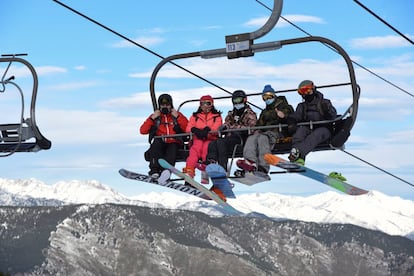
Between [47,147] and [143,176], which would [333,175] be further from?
[47,147]

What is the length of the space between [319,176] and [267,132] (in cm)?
145

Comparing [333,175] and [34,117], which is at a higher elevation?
[34,117]

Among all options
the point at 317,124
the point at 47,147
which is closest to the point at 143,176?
the point at 47,147

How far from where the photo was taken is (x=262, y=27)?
44.9 feet

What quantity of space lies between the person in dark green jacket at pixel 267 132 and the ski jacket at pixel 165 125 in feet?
4.65

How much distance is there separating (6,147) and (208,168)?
12.9ft

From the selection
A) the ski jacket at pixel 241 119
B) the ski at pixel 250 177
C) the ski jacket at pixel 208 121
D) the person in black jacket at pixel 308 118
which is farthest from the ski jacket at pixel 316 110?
the ski jacket at pixel 208 121

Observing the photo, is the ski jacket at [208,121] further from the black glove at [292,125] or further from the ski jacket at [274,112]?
the black glove at [292,125]

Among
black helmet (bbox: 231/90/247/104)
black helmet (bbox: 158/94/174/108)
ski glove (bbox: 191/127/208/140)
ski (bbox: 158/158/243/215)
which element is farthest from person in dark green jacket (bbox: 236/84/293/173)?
black helmet (bbox: 158/94/174/108)

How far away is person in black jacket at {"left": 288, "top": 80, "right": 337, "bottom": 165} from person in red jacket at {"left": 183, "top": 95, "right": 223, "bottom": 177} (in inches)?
60.1

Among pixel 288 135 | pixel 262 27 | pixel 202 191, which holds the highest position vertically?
pixel 262 27

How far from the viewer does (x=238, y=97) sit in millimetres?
16203

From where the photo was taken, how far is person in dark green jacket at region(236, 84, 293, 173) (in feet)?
52.2

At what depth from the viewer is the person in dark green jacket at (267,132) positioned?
1592cm
